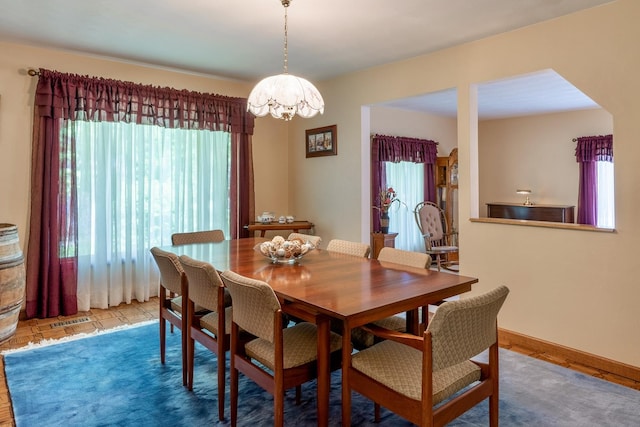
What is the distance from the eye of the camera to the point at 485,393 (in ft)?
5.52

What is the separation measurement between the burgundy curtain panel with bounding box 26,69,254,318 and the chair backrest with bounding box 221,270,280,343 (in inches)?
102

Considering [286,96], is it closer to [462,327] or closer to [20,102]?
[462,327]

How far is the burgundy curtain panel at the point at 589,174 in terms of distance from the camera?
587 cm

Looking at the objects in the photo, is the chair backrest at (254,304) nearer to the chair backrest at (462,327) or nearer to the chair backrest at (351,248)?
the chair backrest at (462,327)

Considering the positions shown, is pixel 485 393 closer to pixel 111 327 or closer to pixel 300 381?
pixel 300 381

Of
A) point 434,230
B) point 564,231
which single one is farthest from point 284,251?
point 434,230

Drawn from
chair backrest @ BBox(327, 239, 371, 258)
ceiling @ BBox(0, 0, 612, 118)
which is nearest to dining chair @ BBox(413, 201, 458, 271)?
ceiling @ BBox(0, 0, 612, 118)

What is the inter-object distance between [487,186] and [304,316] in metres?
6.44

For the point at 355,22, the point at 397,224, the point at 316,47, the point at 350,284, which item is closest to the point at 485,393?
the point at 350,284

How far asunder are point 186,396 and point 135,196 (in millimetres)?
2385

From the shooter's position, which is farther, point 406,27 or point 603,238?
point 406,27

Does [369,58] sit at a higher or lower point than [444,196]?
higher

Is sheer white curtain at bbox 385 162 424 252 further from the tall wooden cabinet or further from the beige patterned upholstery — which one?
the beige patterned upholstery

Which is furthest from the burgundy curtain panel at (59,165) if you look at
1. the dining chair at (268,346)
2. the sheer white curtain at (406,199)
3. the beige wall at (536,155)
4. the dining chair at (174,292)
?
the beige wall at (536,155)
